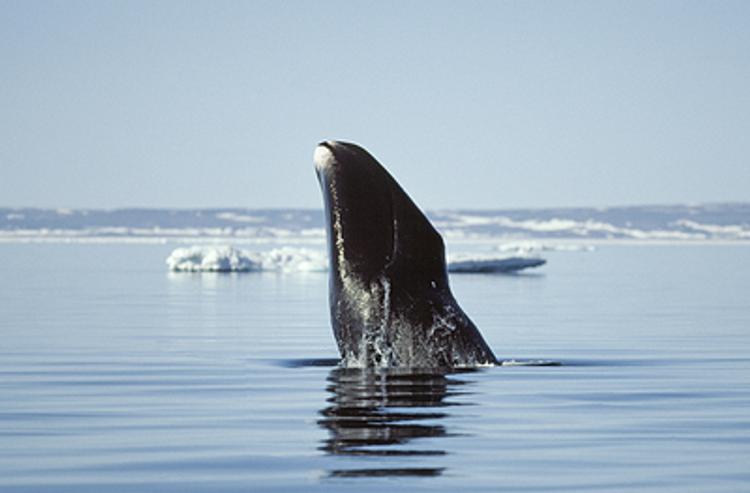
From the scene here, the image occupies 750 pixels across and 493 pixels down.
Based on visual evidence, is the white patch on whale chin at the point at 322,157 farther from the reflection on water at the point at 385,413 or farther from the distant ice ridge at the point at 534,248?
the distant ice ridge at the point at 534,248

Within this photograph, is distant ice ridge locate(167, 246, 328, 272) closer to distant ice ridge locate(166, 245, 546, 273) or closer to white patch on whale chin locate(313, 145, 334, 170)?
distant ice ridge locate(166, 245, 546, 273)

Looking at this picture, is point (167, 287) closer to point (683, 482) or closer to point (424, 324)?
point (424, 324)

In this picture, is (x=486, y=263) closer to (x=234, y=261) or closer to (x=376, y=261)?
(x=234, y=261)

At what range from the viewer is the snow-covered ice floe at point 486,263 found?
184 feet

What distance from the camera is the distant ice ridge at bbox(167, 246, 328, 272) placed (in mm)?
58406

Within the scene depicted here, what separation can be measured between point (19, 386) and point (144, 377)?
1347 mm

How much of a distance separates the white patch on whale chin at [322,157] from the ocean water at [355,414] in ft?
5.54

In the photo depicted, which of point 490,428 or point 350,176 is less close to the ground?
point 350,176

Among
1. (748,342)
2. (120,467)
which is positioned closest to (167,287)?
(748,342)

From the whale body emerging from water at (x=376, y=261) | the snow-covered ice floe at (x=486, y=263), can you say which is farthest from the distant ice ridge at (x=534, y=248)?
the whale body emerging from water at (x=376, y=261)

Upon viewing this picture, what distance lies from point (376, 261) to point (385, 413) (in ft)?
6.65

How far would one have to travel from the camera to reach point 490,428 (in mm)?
10117

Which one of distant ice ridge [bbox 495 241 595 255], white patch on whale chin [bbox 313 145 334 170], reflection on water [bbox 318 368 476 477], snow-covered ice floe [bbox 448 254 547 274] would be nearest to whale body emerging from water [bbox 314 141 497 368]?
white patch on whale chin [bbox 313 145 334 170]

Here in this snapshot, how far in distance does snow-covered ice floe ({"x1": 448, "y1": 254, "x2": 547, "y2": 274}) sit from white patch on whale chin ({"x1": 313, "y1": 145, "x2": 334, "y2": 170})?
4272 cm
